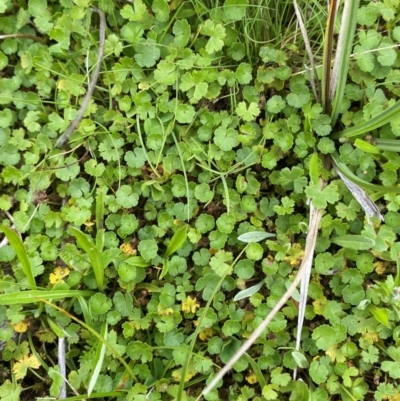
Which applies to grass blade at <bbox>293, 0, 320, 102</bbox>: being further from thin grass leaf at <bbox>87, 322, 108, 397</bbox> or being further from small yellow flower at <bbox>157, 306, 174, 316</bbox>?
thin grass leaf at <bbox>87, 322, 108, 397</bbox>

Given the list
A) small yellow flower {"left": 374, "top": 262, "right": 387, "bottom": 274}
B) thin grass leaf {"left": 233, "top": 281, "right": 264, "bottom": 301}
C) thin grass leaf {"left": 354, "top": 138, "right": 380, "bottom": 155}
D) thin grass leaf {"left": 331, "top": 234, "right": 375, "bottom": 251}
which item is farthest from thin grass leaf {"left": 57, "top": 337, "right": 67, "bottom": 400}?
thin grass leaf {"left": 354, "top": 138, "right": 380, "bottom": 155}

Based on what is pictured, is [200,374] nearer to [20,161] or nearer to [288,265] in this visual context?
[288,265]

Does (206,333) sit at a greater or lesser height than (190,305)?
lesser

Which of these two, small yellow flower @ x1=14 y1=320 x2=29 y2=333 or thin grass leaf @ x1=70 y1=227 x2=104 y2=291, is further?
small yellow flower @ x1=14 y1=320 x2=29 y2=333

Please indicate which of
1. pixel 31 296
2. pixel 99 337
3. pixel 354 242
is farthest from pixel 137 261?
pixel 354 242

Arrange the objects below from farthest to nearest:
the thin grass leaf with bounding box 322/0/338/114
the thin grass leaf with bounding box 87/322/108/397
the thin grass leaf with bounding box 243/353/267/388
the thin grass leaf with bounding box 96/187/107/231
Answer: the thin grass leaf with bounding box 96/187/107/231
the thin grass leaf with bounding box 243/353/267/388
the thin grass leaf with bounding box 87/322/108/397
the thin grass leaf with bounding box 322/0/338/114

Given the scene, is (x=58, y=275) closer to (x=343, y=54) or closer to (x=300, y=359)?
(x=300, y=359)

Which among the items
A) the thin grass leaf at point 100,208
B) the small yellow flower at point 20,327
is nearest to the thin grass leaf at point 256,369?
the thin grass leaf at point 100,208
